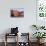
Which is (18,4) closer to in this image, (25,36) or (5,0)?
(5,0)

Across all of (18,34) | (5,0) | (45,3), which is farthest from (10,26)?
(45,3)

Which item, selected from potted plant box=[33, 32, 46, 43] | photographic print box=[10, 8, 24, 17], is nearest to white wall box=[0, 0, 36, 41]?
photographic print box=[10, 8, 24, 17]

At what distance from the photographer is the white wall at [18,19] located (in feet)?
22.6

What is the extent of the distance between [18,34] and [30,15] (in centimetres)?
98

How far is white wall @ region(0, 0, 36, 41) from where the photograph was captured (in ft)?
22.6

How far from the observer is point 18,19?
696cm

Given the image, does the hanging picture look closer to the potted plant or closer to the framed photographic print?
the framed photographic print

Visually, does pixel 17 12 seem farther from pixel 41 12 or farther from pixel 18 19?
pixel 41 12

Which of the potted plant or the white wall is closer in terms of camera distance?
the potted plant

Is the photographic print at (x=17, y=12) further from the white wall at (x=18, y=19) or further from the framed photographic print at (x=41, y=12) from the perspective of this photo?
→ the framed photographic print at (x=41, y=12)

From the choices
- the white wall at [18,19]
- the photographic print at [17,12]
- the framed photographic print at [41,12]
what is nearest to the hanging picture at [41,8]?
the framed photographic print at [41,12]

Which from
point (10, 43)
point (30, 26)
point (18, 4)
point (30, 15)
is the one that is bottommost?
point (10, 43)

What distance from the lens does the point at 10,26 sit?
6969mm

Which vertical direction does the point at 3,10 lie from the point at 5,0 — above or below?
below
